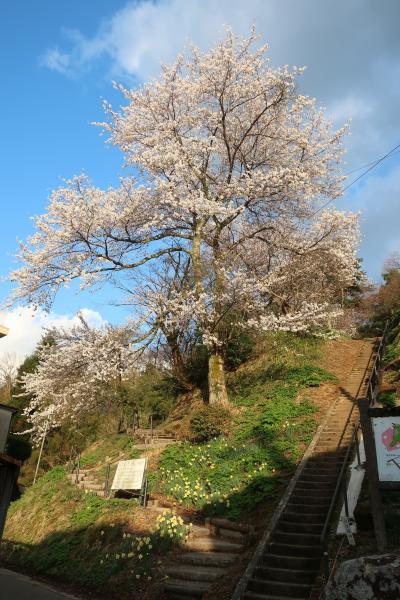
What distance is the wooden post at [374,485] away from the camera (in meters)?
7.19

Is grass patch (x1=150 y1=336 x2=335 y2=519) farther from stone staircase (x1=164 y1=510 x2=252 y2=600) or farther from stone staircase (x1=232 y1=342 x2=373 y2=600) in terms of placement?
stone staircase (x1=232 y1=342 x2=373 y2=600)

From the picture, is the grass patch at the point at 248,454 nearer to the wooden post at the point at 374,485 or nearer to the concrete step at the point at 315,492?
the concrete step at the point at 315,492

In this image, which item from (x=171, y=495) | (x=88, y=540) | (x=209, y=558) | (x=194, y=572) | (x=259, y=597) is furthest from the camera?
(x=171, y=495)

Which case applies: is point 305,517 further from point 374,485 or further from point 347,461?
point 374,485

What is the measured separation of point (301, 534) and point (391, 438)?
2993mm

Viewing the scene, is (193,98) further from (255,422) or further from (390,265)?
(390,265)

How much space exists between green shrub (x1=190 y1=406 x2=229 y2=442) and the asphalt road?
233 inches

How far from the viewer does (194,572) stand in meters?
9.02

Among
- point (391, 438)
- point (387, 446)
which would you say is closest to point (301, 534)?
point (387, 446)

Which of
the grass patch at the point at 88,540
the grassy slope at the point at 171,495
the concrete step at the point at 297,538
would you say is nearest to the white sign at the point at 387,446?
the concrete step at the point at 297,538

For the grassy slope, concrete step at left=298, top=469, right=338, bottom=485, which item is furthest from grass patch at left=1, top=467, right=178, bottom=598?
concrete step at left=298, top=469, right=338, bottom=485

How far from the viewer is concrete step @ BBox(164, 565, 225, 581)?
890 centimetres

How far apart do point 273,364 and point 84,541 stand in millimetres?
10267

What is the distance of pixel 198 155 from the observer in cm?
1789
